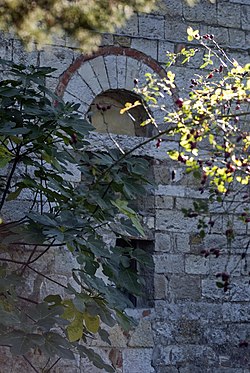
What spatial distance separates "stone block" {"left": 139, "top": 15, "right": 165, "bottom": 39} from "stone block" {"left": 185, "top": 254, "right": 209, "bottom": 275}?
4.84ft

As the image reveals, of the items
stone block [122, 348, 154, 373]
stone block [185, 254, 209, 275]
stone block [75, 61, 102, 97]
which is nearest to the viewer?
stone block [122, 348, 154, 373]

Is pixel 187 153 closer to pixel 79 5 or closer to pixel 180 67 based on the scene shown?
pixel 180 67

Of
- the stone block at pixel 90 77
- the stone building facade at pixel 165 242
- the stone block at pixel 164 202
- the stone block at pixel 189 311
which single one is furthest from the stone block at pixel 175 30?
the stone block at pixel 189 311

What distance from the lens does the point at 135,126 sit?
5.50 m

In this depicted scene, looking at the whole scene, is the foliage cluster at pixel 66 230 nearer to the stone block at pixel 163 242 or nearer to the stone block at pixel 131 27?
the stone block at pixel 163 242

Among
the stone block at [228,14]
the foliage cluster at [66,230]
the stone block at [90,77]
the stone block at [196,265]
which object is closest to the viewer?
the foliage cluster at [66,230]

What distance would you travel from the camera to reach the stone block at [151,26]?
17.5 feet

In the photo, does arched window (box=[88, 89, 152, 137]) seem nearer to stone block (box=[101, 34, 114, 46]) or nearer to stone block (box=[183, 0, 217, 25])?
stone block (box=[101, 34, 114, 46])

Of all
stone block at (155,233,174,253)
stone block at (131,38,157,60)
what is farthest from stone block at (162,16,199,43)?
stone block at (155,233,174,253)

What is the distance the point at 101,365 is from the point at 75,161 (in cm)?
100

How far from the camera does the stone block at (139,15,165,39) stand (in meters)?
5.34

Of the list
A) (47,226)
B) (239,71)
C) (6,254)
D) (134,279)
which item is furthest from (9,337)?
(239,71)

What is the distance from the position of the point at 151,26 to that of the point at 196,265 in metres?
1.61

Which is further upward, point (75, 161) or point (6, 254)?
point (75, 161)
